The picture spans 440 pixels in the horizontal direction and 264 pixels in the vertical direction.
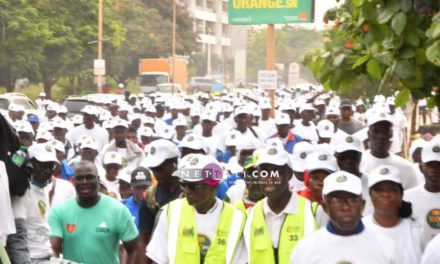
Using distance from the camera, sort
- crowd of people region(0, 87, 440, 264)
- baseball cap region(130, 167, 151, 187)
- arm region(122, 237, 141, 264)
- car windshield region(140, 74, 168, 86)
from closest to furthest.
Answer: crowd of people region(0, 87, 440, 264)
arm region(122, 237, 141, 264)
baseball cap region(130, 167, 151, 187)
car windshield region(140, 74, 168, 86)

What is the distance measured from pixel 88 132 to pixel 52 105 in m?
6.84

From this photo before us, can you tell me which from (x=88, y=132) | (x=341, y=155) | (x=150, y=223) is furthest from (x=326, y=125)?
(x=150, y=223)

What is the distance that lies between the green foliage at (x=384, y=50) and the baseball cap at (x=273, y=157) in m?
0.67

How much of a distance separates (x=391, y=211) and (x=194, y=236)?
1.28m

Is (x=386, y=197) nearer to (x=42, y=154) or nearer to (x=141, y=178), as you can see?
(x=42, y=154)

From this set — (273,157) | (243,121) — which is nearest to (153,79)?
(243,121)

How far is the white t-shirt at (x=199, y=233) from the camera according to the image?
6566 mm

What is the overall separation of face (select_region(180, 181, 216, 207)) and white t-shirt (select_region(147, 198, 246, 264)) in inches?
3.2

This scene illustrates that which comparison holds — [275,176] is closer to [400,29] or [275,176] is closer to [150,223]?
[150,223]

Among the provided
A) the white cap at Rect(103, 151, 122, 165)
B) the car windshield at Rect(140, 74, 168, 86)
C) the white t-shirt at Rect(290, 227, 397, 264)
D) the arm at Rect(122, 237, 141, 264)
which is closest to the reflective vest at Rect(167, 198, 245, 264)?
the white t-shirt at Rect(290, 227, 397, 264)

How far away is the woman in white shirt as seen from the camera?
6734 mm

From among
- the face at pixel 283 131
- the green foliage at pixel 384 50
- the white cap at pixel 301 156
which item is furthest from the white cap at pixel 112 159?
the green foliage at pixel 384 50

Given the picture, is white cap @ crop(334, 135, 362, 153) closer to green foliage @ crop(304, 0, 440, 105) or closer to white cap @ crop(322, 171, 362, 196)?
green foliage @ crop(304, 0, 440, 105)

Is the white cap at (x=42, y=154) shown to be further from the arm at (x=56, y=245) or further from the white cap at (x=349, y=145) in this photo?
the white cap at (x=349, y=145)
